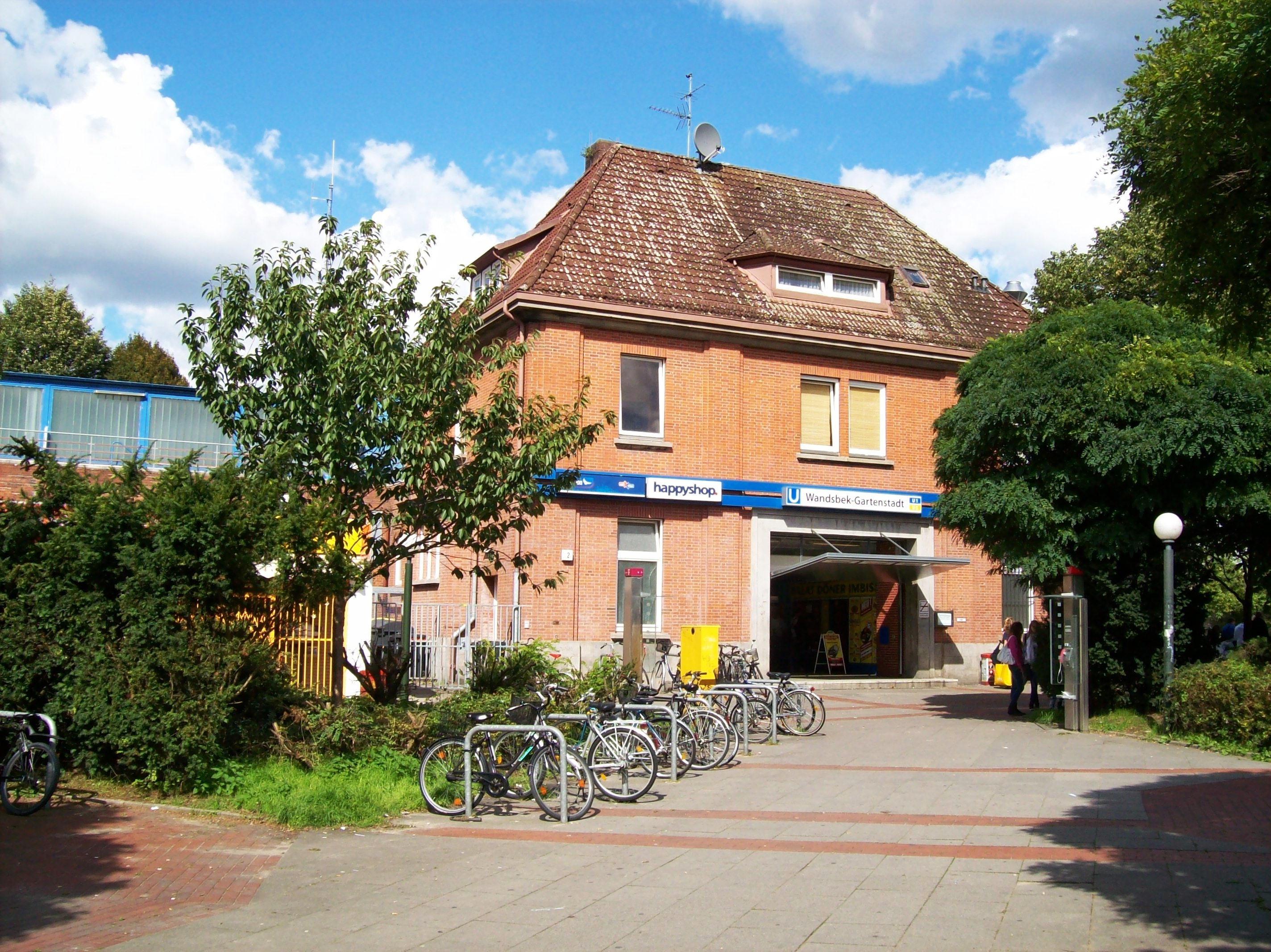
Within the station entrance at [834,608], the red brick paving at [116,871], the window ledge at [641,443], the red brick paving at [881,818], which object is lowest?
the red brick paving at [116,871]

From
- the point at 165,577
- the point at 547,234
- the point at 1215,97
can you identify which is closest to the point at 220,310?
the point at 165,577

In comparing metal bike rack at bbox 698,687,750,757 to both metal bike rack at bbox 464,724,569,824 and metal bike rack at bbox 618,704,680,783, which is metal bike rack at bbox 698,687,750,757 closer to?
metal bike rack at bbox 618,704,680,783

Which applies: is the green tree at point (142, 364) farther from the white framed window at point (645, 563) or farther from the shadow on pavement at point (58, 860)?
the shadow on pavement at point (58, 860)

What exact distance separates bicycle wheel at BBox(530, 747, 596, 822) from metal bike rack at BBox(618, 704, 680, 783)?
153 cm

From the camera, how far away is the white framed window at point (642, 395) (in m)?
23.4

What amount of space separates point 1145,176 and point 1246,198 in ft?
4.12

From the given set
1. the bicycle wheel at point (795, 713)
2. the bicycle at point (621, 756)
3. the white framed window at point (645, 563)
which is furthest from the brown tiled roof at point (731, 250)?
the bicycle at point (621, 756)

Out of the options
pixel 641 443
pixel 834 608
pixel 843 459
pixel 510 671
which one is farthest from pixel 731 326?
pixel 510 671

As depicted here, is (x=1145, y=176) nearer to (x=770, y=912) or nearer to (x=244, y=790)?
(x=770, y=912)

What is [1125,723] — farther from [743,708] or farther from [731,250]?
[731,250]

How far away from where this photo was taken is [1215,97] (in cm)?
712

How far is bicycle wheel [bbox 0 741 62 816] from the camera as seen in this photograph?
31.5ft

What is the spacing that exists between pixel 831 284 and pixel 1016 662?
35.5 ft

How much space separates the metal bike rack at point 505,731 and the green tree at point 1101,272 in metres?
25.6
